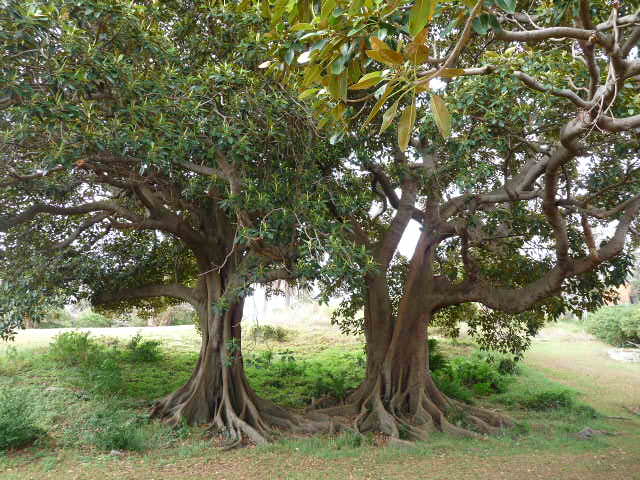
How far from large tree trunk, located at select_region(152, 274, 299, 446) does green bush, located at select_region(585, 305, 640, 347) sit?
16490 millimetres

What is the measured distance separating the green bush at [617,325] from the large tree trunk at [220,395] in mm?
16490

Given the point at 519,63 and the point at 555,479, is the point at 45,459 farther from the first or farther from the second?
the point at 519,63

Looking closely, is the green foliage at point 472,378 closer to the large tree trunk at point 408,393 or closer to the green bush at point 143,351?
the large tree trunk at point 408,393

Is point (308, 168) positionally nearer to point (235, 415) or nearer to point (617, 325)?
point (235, 415)

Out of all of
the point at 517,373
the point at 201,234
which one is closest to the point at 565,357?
the point at 517,373

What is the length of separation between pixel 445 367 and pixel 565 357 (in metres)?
7.97

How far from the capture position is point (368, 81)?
2.07 metres

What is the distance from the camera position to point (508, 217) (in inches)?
297

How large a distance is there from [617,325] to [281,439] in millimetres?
18612

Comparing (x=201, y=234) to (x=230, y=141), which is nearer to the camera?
(x=230, y=141)

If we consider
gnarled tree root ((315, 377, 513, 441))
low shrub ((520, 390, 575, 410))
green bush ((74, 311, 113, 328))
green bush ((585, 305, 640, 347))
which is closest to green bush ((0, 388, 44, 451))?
gnarled tree root ((315, 377, 513, 441))

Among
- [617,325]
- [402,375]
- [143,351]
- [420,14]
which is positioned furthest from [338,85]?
[617,325]

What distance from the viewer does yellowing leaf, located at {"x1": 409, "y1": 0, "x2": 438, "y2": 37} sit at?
64.2 inches

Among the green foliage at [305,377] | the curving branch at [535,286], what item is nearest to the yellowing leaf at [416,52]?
the curving branch at [535,286]
